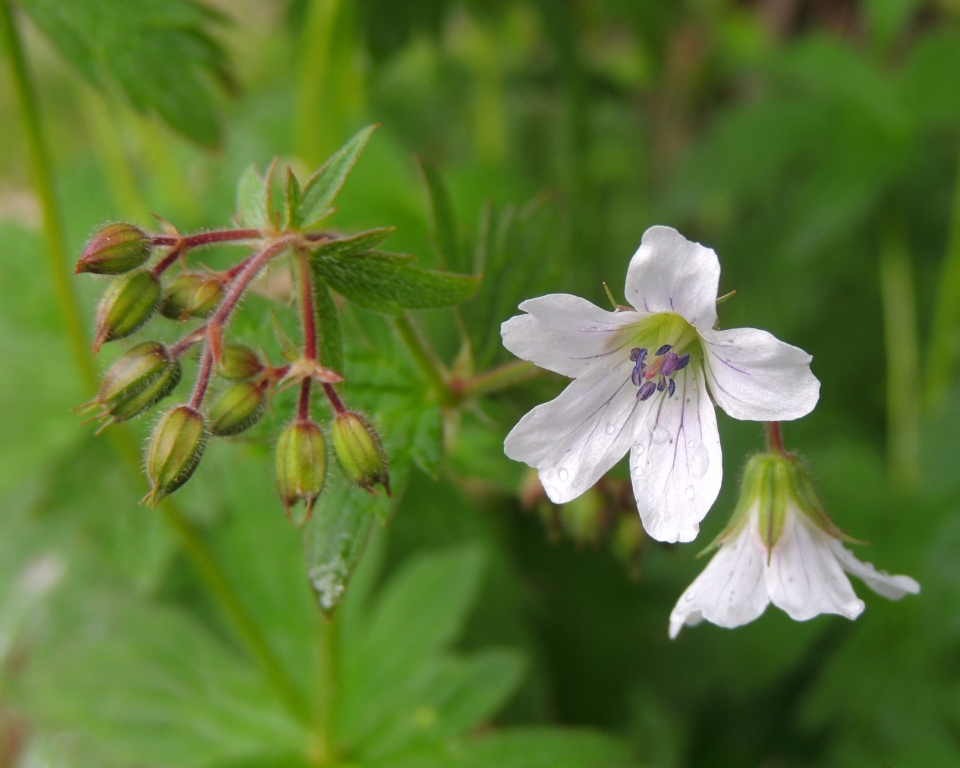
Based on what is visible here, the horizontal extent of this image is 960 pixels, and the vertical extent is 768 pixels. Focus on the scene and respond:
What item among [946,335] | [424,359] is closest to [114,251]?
[424,359]

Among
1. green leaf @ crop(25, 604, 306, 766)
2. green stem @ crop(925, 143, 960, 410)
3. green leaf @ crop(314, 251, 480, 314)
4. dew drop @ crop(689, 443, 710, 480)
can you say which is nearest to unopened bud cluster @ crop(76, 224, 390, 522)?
green leaf @ crop(314, 251, 480, 314)

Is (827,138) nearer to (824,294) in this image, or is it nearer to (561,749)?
(824,294)

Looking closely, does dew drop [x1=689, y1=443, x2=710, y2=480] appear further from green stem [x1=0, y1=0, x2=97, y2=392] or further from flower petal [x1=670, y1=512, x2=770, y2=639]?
green stem [x1=0, y1=0, x2=97, y2=392]

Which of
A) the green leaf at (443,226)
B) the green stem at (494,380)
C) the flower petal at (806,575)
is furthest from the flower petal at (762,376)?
the green leaf at (443,226)

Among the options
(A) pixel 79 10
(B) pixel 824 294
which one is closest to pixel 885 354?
(B) pixel 824 294

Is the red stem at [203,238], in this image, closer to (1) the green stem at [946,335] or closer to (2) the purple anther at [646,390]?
(2) the purple anther at [646,390]

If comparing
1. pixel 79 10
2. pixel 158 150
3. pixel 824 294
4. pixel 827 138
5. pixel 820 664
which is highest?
pixel 79 10
